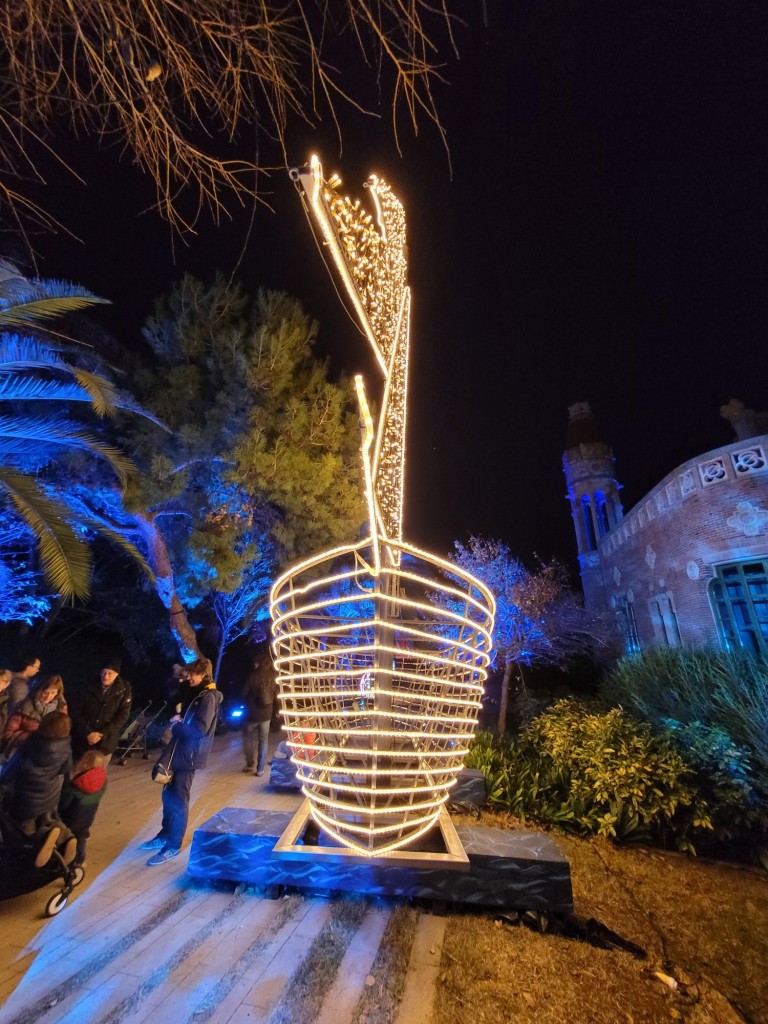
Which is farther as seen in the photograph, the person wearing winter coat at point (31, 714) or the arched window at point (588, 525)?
the arched window at point (588, 525)

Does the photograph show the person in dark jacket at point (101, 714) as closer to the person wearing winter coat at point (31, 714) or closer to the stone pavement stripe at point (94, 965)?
the person wearing winter coat at point (31, 714)

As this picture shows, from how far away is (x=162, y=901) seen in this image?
326cm

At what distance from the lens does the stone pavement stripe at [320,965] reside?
2.27m

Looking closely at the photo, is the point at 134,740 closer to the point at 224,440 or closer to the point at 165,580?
the point at 165,580

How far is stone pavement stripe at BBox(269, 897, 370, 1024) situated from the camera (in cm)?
227

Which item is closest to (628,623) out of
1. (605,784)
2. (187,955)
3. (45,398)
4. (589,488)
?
(589,488)

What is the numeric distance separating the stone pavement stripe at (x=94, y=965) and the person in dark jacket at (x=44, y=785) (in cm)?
79

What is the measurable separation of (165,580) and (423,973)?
8265 millimetres

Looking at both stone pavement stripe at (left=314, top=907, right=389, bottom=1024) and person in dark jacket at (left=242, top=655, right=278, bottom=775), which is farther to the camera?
person in dark jacket at (left=242, top=655, right=278, bottom=775)

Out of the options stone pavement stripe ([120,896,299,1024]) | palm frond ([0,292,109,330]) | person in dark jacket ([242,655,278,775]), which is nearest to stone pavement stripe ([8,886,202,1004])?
stone pavement stripe ([120,896,299,1024])

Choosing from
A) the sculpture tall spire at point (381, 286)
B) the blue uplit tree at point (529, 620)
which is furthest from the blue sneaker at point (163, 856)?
the blue uplit tree at point (529, 620)

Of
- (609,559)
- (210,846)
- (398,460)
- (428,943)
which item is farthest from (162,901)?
(609,559)

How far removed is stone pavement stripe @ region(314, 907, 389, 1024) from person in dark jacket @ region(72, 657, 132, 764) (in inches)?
108

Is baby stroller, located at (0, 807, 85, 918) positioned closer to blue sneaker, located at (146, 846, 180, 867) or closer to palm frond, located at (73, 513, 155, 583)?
blue sneaker, located at (146, 846, 180, 867)
